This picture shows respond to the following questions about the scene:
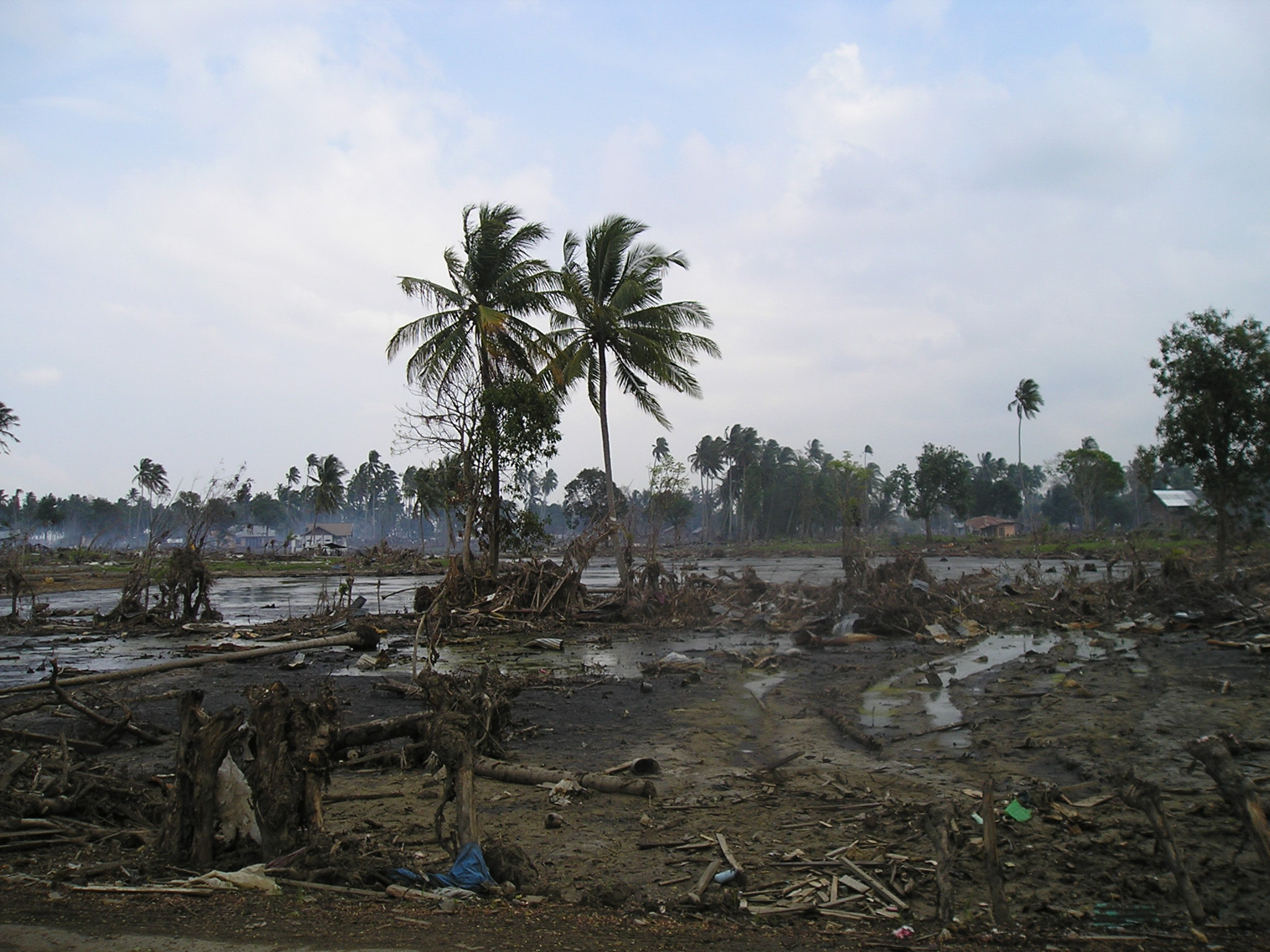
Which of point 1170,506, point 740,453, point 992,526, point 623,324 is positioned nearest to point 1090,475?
point 1170,506

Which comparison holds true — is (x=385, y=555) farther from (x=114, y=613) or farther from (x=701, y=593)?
(x=701, y=593)

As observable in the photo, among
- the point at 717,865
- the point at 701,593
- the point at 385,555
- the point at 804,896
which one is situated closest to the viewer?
the point at 804,896

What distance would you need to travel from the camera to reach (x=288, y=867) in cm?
450

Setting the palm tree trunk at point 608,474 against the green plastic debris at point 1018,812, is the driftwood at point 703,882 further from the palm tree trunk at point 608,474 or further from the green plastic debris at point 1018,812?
the palm tree trunk at point 608,474

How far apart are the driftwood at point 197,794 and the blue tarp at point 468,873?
142 cm

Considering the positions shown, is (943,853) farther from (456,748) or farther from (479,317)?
(479,317)

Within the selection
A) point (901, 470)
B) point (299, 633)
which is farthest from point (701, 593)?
point (901, 470)

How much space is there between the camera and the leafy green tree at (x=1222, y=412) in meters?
19.3

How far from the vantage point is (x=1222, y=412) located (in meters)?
19.6

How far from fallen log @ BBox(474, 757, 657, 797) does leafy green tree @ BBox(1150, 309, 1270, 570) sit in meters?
19.9

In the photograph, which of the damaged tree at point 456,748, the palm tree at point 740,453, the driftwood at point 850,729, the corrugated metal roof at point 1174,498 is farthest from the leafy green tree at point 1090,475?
the damaged tree at point 456,748

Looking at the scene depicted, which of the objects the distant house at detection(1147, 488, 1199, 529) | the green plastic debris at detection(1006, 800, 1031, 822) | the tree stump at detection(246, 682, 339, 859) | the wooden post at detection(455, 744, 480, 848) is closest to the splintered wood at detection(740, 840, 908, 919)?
the green plastic debris at detection(1006, 800, 1031, 822)

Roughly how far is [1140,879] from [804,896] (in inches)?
79.0

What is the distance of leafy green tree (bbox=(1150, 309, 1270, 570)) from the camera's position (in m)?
19.3
